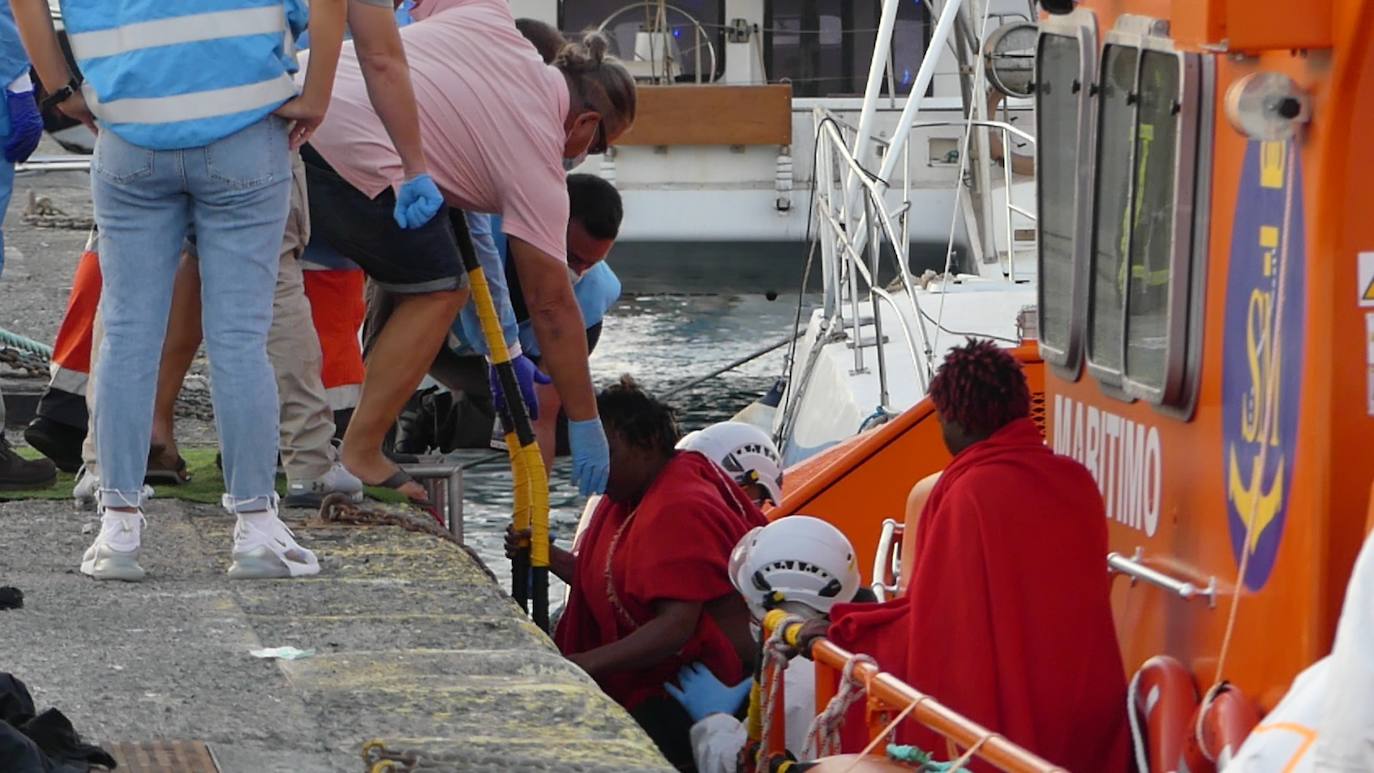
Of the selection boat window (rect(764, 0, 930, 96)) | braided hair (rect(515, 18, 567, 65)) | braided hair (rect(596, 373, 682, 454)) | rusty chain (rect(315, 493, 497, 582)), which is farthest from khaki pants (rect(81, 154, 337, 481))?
boat window (rect(764, 0, 930, 96))

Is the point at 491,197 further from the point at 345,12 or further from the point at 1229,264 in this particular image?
the point at 1229,264

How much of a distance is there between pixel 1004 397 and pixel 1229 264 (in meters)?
0.71

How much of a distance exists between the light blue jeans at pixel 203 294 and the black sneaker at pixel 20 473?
133 cm

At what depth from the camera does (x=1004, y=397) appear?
4355 millimetres

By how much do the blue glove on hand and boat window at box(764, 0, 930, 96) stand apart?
63.9ft

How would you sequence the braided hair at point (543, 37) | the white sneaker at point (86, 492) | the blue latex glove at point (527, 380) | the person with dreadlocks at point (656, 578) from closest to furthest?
the person with dreadlocks at point (656, 578) → the white sneaker at point (86, 492) → the blue latex glove at point (527, 380) → the braided hair at point (543, 37)

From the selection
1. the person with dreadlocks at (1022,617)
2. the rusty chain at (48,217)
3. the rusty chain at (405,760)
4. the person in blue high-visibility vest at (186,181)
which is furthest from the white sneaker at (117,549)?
the rusty chain at (48,217)

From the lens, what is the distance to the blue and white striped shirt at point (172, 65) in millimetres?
4508

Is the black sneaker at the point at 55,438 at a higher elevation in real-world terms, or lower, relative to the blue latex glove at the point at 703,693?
higher

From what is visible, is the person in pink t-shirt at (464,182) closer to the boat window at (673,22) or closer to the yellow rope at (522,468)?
the yellow rope at (522,468)

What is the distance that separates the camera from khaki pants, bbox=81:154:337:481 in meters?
5.62

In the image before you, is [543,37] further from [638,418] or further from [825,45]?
[825,45]

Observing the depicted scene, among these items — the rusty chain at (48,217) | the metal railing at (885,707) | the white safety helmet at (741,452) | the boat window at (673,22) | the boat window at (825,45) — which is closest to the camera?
the metal railing at (885,707)

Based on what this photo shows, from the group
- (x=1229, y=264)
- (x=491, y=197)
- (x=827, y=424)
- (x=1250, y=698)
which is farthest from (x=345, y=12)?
(x=827, y=424)
